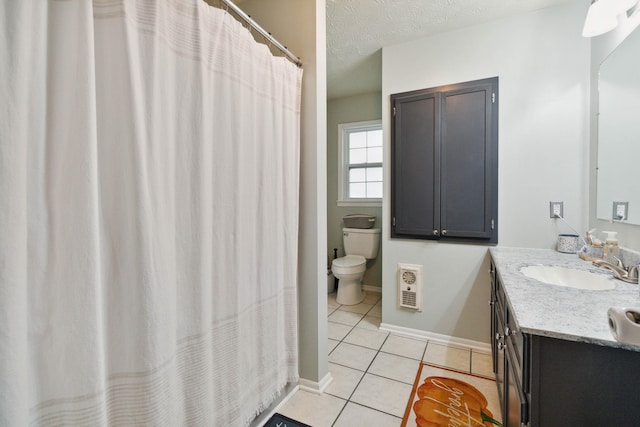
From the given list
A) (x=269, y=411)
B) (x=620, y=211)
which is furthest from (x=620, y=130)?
(x=269, y=411)

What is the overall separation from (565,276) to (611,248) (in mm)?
287

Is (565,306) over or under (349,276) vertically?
over

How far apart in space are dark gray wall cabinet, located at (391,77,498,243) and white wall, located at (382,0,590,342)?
0.28ft

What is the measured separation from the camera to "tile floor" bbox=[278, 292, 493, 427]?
4.94ft

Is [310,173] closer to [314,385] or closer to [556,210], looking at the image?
[314,385]

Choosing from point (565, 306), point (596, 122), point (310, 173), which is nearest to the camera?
point (565, 306)

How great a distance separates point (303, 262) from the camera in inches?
65.9

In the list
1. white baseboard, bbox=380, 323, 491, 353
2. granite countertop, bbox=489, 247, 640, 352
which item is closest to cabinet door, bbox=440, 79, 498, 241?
granite countertop, bbox=489, 247, 640, 352

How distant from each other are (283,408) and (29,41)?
183 cm

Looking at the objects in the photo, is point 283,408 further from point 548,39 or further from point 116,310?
point 548,39

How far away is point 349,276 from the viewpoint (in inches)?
116

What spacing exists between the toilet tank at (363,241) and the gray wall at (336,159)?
0.69 feet

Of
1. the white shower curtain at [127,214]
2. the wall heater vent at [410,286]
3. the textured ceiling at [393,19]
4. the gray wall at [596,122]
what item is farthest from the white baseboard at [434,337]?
the textured ceiling at [393,19]

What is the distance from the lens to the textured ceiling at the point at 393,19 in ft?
6.19
